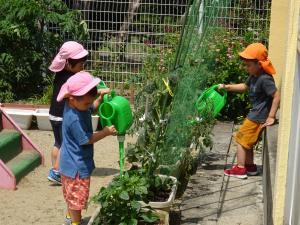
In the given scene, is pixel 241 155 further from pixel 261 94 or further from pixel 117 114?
pixel 117 114

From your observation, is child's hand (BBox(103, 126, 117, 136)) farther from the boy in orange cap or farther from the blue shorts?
the boy in orange cap

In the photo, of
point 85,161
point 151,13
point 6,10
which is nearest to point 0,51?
point 6,10

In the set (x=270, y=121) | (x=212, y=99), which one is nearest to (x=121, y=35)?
(x=212, y=99)

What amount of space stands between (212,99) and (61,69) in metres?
1.57

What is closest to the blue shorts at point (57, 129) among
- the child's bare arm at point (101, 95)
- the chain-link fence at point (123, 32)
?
the child's bare arm at point (101, 95)

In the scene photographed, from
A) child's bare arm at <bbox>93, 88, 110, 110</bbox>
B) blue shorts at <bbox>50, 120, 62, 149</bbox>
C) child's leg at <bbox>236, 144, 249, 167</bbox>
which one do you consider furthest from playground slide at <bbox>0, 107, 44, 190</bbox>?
child's leg at <bbox>236, 144, 249, 167</bbox>

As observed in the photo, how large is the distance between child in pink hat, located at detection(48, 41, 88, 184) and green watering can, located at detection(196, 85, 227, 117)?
1.22m

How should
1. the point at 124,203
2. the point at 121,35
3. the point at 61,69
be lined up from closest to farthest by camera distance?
the point at 124,203 → the point at 61,69 → the point at 121,35

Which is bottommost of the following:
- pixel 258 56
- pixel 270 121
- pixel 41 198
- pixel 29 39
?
pixel 41 198

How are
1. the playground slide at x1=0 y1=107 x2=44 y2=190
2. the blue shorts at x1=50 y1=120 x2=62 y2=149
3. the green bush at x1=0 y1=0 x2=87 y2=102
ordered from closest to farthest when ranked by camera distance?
the playground slide at x1=0 y1=107 x2=44 y2=190 < the blue shorts at x1=50 y1=120 x2=62 y2=149 < the green bush at x1=0 y1=0 x2=87 y2=102

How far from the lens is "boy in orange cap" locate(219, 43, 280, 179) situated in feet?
19.5

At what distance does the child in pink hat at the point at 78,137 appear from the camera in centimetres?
478

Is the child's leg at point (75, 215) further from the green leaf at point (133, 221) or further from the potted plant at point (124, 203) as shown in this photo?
the green leaf at point (133, 221)

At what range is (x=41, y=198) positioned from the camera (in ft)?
19.5
